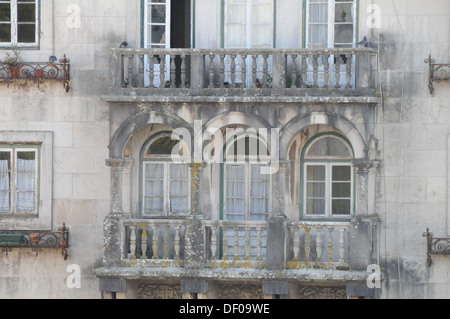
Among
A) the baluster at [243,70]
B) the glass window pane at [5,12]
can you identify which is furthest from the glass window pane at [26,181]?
the baluster at [243,70]

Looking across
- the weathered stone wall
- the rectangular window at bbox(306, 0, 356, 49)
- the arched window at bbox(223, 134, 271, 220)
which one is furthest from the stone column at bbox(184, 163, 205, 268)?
the weathered stone wall

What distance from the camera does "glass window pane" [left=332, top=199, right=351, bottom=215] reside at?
27141 millimetres

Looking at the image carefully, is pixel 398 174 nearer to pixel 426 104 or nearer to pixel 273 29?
pixel 426 104

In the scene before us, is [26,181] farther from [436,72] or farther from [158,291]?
[436,72]

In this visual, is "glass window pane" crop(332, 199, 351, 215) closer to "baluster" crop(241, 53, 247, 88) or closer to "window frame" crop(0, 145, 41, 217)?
"baluster" crop(241, 53, 247, 88)

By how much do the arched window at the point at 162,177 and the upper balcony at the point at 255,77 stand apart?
1399 mm

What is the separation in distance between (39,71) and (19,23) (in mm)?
1209

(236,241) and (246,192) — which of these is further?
(246,192)

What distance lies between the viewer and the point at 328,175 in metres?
27.2

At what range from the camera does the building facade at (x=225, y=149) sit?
2644 cm

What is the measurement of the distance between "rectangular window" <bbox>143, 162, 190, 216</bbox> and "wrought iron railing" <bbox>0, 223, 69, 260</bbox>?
1809mm

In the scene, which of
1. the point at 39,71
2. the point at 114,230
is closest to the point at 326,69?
the point at 114,230
